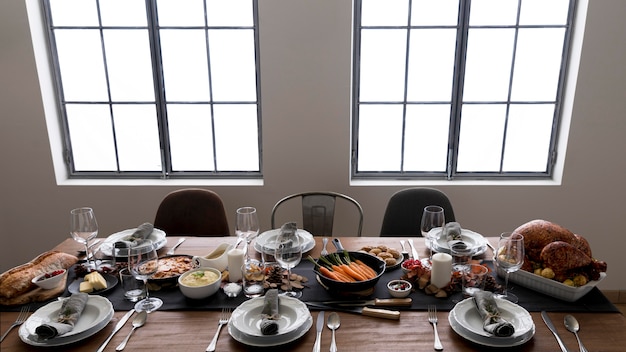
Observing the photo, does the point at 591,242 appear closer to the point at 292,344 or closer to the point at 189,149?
the point at 292,344

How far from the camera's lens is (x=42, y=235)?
2.85 metres

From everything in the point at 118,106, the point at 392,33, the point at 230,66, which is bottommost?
the point at 118,106

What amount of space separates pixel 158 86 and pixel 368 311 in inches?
85.2

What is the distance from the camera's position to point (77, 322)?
4.00ft

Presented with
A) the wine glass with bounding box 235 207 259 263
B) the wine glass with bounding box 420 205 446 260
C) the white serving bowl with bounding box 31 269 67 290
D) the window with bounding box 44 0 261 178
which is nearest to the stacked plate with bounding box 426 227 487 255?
the wine glass with bounding box 420 205 446 260

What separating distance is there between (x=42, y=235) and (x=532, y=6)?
354 cm

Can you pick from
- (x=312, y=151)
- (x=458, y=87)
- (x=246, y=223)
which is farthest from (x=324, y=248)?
(x=458, y=87)

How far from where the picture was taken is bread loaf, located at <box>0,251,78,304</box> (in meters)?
1.33

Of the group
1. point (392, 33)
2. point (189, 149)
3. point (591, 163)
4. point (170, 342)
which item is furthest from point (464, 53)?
point (170, 342)

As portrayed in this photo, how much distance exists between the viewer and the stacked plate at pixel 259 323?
1.13m

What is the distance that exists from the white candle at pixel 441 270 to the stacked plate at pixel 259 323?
45 centimetres

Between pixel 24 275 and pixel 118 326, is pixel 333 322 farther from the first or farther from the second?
pixel 24 275

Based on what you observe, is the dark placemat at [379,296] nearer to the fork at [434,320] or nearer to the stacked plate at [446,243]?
the fork at [434,320]

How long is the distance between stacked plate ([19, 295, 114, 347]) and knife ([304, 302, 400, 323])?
0.61 metres
